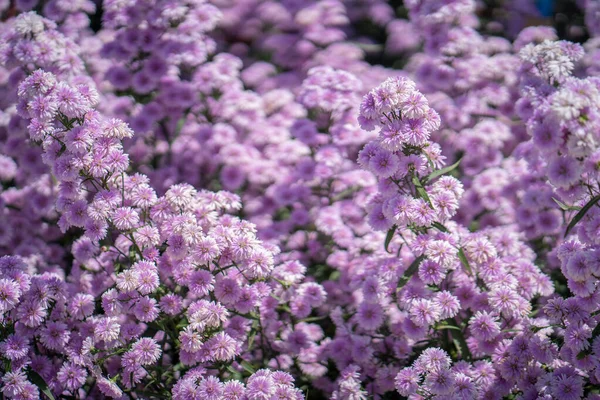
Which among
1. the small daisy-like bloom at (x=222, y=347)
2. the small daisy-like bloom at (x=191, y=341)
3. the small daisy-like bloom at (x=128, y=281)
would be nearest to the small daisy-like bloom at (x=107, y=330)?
the small daisy-like bloom at (x=128, y=281)

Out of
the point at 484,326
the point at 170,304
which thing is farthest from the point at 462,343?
the point at 170,304

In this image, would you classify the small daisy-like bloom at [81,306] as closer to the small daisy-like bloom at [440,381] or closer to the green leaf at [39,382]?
the green leaf at [39,382]

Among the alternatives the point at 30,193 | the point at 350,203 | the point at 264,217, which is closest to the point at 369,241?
the point at 350,203

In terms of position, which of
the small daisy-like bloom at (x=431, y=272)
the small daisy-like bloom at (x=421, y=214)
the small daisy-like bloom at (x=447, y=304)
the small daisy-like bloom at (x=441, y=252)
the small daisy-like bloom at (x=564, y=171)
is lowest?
the small daisy-like bloom at (x=447, y=304)

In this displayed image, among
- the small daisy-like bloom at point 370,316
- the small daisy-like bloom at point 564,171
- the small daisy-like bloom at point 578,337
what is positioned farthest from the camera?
the small daisy-like bloom at point 370,316

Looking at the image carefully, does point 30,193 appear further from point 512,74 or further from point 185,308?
point 512,74

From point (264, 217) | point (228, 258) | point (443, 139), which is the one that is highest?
point (228, 258)
